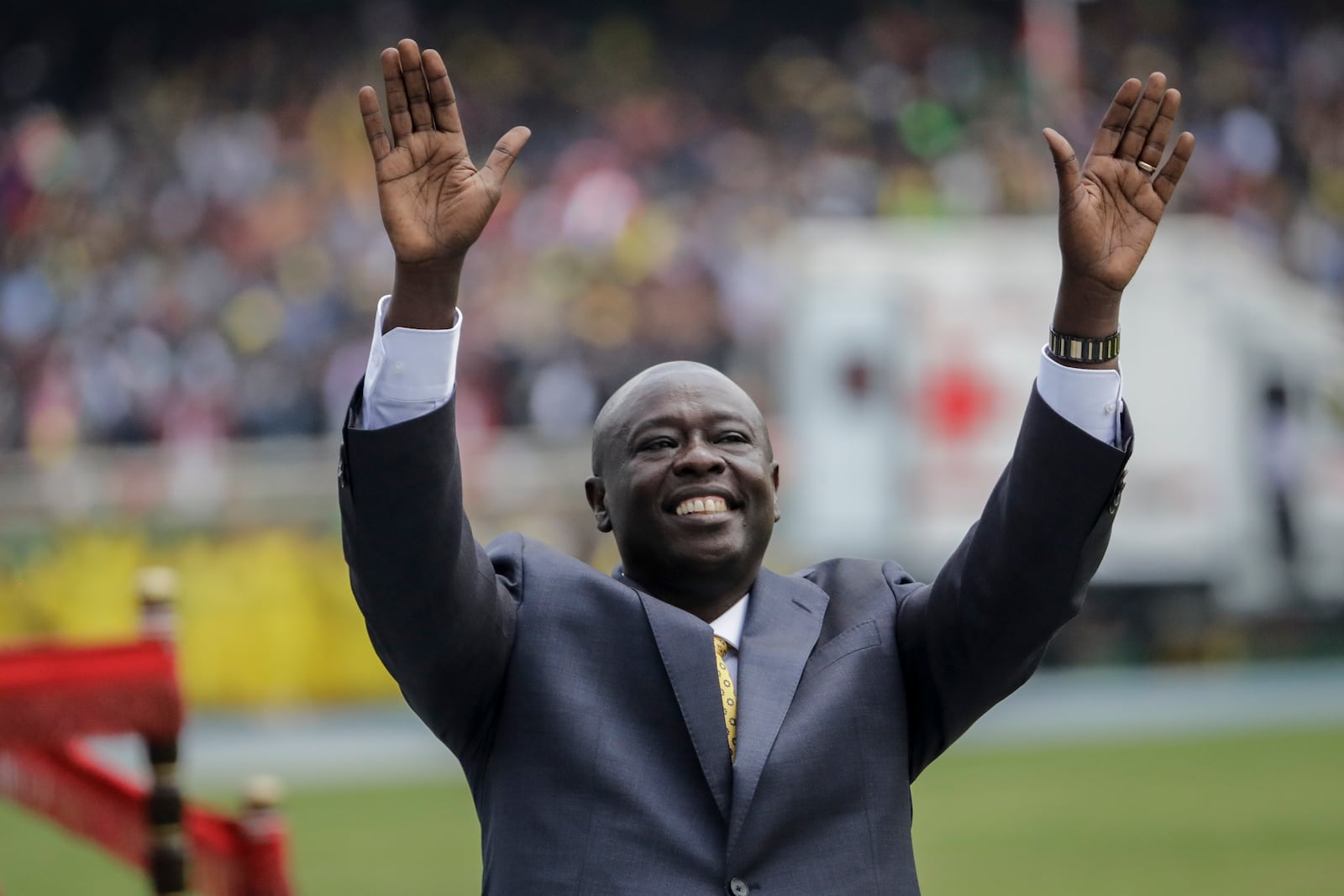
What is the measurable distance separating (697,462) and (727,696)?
0.35m

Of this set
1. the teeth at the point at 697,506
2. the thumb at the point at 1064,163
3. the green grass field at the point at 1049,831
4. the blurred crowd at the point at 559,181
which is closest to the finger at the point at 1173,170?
the thumb at the point at 1064,163

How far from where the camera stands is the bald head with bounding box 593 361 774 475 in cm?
313

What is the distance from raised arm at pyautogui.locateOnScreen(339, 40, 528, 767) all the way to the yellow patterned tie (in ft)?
1.20

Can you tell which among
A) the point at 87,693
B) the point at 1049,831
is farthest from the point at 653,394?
the point at 1049,831

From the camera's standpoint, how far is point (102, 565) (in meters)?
13.2

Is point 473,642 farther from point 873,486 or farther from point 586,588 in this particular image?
point 873,486

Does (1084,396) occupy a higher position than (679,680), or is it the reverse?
(1084,396)

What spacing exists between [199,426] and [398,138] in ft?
41.7

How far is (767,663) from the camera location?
3010mm

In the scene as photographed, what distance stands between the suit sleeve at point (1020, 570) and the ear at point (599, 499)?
0.52 metres

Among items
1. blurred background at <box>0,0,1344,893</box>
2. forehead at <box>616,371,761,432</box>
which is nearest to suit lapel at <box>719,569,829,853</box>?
forehead at <box>616,371,761,432</box>

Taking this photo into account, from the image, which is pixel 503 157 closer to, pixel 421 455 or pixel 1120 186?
pixel 421 455

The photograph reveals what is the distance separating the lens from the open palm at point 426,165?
2.77 m

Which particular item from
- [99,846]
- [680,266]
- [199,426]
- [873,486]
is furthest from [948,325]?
[99,846]
